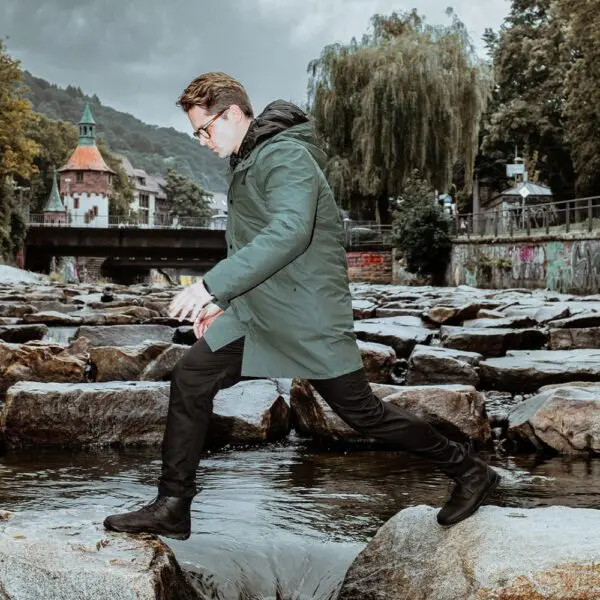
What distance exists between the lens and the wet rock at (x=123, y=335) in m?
11.2

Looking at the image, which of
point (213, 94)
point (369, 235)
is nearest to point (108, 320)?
point (213, 94)

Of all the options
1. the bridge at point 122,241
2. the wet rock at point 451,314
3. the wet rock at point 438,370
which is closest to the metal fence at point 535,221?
the wet rock at point 451,314

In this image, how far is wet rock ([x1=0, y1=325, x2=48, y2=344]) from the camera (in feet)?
39.3

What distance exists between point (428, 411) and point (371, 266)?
134ft

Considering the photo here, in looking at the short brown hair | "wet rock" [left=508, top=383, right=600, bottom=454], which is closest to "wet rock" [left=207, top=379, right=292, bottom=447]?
"wet rock" [left=508, top=383, right=600, bottom=454]

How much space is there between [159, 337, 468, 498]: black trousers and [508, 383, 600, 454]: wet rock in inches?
118

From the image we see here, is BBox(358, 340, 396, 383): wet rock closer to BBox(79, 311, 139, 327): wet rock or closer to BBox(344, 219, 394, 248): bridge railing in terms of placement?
BBox(79, 311, 139, 327): wet rock

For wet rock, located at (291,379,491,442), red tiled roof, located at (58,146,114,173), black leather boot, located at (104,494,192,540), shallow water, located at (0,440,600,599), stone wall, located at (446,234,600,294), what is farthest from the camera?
red tiled roof, located at (58,146,114,173)

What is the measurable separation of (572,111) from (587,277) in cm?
1261

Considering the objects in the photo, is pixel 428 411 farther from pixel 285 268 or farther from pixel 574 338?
pixel 574 338

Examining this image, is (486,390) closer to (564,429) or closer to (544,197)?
(564,429)

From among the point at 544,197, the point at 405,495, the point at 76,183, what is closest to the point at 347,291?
the point at 405,495

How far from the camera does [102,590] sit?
2939mm

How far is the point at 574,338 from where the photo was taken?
38.4ft
